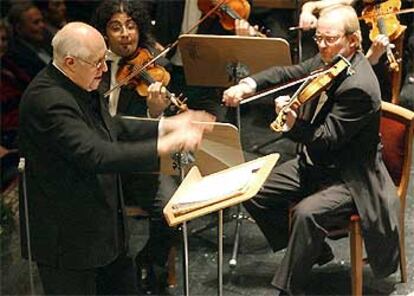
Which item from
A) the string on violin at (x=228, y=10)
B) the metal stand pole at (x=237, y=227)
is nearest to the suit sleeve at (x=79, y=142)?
the metal stand pole at (x=237, y=227)

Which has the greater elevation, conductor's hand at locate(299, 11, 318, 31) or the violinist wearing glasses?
conductor's hand at locate(299, 11, 318, 31)

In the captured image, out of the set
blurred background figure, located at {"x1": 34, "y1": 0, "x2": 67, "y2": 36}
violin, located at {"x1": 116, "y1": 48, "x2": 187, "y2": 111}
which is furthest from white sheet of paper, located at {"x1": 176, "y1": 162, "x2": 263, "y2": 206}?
blurred background figure, located at {"x1": 34, "y1": 0, "x2": 67, "y2": 36}

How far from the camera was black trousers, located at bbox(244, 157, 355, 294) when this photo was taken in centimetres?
300

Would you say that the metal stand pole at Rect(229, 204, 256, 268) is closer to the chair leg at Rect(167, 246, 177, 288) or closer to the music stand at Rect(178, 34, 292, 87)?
the chair leg at Rect(167, 246, 177, 288)

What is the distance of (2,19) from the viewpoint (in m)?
4.26

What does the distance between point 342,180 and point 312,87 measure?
0.34 metres

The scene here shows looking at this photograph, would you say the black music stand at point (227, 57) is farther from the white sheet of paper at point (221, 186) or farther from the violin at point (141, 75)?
the white sheet of paper at point (221, 186)

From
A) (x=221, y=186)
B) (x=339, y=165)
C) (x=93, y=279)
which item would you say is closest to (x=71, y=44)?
(x=221, y=186)

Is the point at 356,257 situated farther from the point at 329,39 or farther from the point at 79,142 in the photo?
the point at 79,142

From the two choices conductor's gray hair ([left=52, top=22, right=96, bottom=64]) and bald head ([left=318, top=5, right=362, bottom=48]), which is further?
bald head ([left=318, top=5, right=362, bottom=48])

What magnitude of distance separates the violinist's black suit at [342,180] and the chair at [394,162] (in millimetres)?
38

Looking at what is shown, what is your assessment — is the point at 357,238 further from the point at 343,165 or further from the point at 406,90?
the point at 406,90

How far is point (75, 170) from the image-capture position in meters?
2.71

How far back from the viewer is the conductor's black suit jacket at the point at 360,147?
295 centimetres
